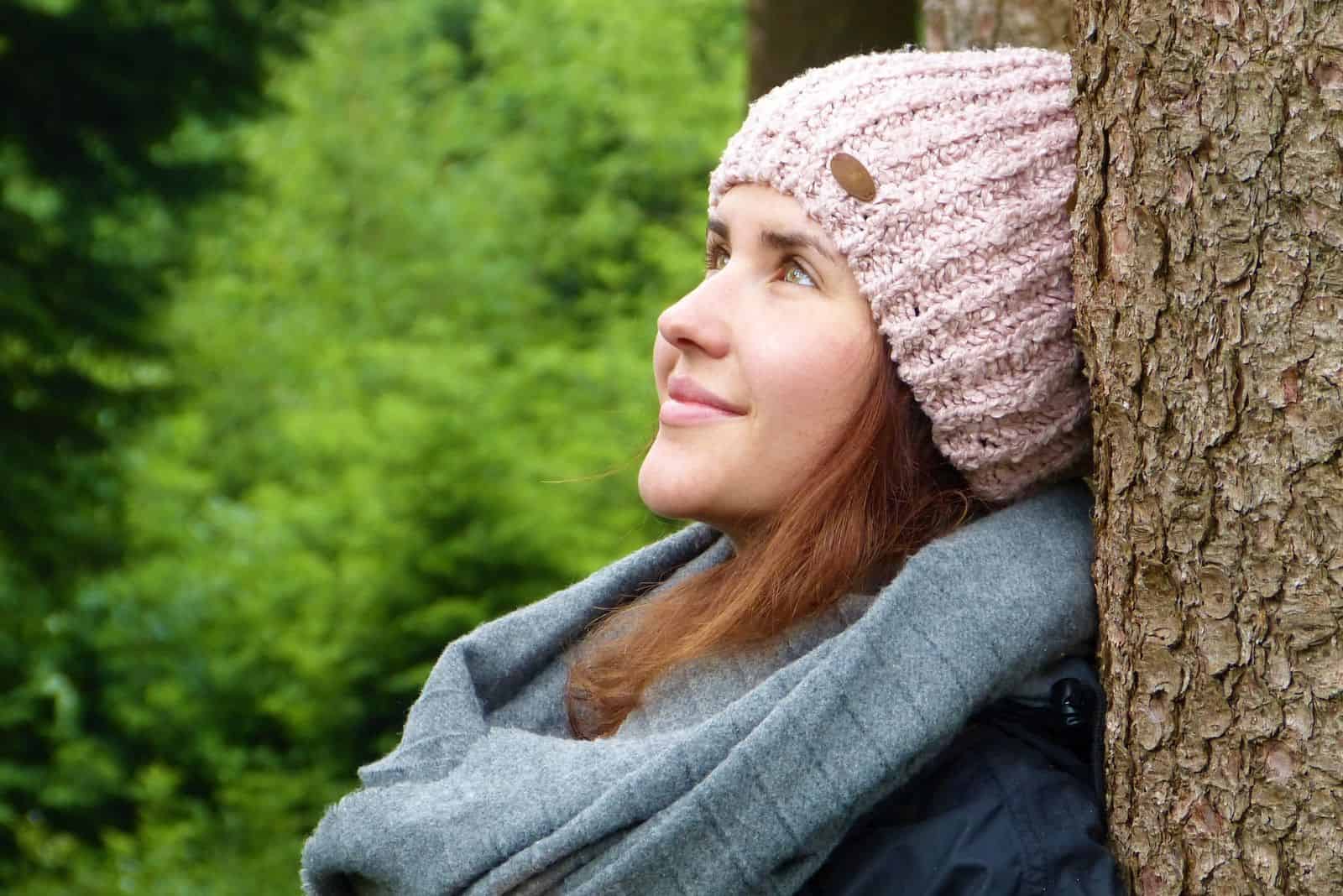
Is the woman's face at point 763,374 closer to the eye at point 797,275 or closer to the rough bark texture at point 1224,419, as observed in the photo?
the eye at point 797,275

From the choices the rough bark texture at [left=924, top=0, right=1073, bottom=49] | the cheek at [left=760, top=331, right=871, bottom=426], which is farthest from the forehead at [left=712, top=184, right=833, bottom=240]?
the rough bark texture at [left=924, top=0, right=1073, bottom=49]

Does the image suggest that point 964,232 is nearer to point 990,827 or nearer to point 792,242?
point 792,242

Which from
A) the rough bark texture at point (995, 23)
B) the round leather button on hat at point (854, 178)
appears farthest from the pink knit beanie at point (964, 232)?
the rough bark texture at point (995, 23)

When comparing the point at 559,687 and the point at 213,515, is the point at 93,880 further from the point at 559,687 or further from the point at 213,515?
the point at 559,687

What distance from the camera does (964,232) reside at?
179cm

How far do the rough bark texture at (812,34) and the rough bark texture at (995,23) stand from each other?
0.88m

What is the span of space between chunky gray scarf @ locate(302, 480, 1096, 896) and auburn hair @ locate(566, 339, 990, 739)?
4 cm

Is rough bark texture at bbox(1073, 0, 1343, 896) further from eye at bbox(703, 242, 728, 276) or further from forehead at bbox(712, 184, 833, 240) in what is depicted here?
eye at bbox(703, 242, 728, 276)

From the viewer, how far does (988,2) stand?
278 cm

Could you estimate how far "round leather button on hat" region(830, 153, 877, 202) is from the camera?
1816 millimetres

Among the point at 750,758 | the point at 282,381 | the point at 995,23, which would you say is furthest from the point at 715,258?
the point at 282,381

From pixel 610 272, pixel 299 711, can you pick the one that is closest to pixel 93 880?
pixel 299 711

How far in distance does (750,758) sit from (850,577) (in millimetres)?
357

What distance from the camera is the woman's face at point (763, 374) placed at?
1.83 metres
